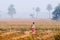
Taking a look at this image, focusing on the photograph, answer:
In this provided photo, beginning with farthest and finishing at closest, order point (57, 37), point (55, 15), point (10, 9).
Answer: point (10, 9)
point (55, 15)
point (57, 37)

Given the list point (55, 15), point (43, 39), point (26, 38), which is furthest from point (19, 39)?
point (55, 15)

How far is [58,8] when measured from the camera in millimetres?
98188

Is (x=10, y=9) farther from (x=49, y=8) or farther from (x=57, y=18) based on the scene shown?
(x=57, y=18)

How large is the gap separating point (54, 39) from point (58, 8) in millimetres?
77665

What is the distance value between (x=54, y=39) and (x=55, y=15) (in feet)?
237

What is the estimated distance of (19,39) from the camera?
21.4m

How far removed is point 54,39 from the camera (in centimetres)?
2180

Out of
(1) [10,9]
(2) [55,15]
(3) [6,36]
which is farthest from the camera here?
(1) [10,9]

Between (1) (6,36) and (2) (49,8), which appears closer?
(1) (6,36)

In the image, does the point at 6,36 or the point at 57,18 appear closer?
the point at 6,36

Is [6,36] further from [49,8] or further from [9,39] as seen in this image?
[49,8]

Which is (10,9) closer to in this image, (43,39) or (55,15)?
(55,15)

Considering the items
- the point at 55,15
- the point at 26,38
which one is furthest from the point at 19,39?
the point at 55,15

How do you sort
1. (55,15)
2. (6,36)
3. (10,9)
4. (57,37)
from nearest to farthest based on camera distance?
(57,37), (6,36), (55,15), (10,9)
